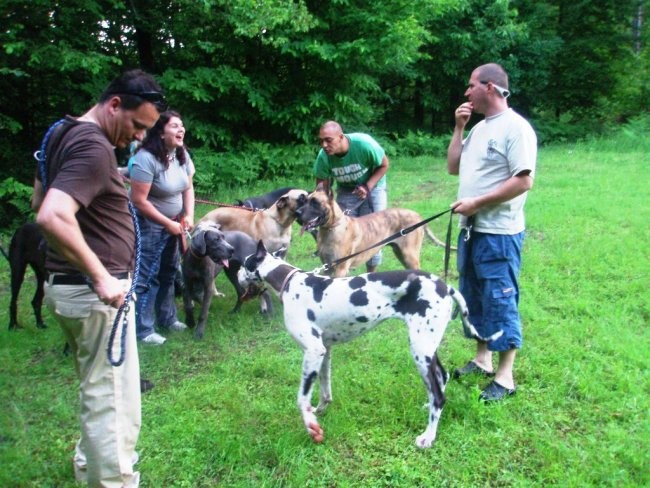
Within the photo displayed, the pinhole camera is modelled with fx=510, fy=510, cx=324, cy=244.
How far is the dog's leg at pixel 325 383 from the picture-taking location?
12.2ft

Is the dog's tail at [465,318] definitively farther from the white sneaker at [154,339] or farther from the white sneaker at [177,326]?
the white sneaker at [177,326]

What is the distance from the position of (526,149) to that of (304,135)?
929 cm

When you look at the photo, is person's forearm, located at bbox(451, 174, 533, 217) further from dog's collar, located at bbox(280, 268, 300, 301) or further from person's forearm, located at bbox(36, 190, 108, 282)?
person's forearm, located at bbox(36, 190, 108, 282)

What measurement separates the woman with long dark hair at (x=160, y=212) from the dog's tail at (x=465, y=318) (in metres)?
2.50

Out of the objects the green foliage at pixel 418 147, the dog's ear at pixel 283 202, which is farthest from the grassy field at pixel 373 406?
the green foliage at pixel 418 147

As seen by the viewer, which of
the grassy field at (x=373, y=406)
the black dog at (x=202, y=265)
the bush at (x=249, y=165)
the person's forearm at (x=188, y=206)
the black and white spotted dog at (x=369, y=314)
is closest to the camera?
the grassy field at (x=373, y=406)

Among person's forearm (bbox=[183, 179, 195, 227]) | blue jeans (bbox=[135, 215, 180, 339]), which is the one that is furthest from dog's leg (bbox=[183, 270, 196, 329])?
person's forearm (bbox=[183, 179, 195, 227])

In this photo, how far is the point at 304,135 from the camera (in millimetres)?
12242

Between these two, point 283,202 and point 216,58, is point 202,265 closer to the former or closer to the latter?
point 283,202

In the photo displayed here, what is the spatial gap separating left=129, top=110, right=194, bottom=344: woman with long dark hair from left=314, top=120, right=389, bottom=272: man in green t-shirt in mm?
1508

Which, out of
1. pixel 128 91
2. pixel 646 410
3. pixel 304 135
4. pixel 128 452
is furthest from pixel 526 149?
pixel 304 135

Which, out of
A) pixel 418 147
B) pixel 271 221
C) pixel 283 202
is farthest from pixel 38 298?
pixel 418 147

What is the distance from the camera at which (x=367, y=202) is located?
6.16 meters

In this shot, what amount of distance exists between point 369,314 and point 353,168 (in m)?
2.62
